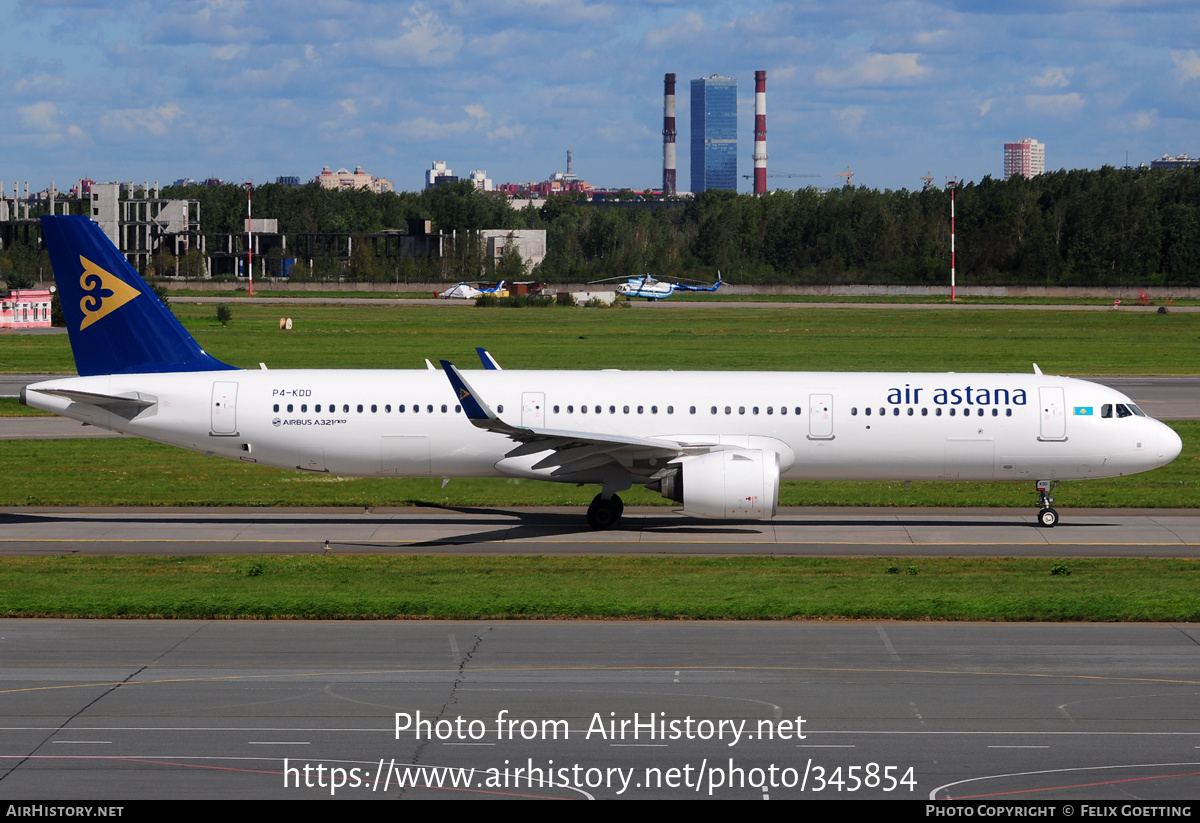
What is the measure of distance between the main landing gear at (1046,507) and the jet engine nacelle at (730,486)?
24.9 feet

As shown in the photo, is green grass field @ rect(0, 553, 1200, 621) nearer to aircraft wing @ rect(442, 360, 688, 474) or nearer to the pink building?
aircraft wing @ rect(442, 360, 688, 474)

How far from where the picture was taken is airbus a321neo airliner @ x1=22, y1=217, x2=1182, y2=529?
32.2 metres

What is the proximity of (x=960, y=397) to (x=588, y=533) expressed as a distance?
33.0 ft

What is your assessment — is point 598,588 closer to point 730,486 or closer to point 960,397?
point 730,486

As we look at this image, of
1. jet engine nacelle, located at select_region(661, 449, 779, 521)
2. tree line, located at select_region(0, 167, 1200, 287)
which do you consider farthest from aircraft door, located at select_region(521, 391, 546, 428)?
tree line, located at select_region(0, 167, 1200, 287)

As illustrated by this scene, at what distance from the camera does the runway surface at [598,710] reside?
14594 millimetres

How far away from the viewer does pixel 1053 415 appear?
32.5 meters

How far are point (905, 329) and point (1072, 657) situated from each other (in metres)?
86.1

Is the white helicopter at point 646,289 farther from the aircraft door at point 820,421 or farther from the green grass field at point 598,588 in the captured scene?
the green grass field at point 598,588

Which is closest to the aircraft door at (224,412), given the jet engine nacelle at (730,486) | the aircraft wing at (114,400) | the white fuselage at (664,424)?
the white fuselage at (664,424)

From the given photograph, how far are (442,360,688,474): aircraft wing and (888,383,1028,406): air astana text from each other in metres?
5.81

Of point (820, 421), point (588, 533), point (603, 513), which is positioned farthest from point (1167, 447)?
point (588, 533)

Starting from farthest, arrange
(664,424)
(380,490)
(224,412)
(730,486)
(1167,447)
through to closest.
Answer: (380,490), (664,424), (1167,447), (224,412), (730,486)
